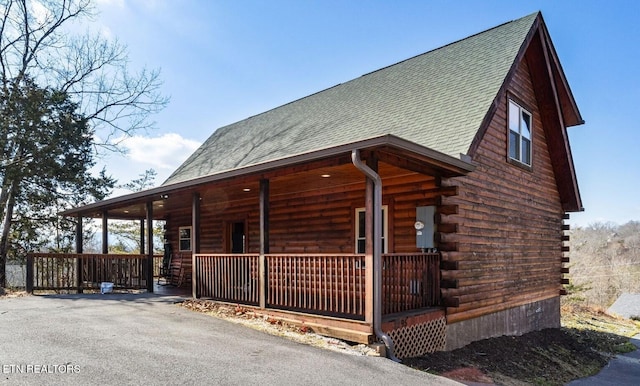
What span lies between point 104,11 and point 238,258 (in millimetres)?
16256

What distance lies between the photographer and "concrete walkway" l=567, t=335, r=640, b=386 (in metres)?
8.36

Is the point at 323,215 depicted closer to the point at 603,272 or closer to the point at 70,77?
the point at 70,77

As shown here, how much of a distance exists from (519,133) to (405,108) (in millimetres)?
2823

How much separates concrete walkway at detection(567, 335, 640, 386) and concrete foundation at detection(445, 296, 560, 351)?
1717 millimetres

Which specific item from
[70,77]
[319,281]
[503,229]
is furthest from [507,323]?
[70,77]

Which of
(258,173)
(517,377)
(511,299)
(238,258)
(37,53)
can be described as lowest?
(517,377)

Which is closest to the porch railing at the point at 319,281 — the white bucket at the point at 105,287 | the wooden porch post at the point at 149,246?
the wooden porch post at the point at 149,246

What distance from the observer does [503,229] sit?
988cm

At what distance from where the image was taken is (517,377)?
738 centimetres

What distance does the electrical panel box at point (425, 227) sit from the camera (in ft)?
27.6

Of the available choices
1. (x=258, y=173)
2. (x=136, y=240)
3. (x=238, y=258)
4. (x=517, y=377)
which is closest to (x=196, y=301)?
(x=238, y=258)

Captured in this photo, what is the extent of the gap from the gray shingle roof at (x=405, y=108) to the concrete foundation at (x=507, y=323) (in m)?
3.37

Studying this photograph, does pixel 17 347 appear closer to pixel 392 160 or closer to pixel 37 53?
pixel 392 160

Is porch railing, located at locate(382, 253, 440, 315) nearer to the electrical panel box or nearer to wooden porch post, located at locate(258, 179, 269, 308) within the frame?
the electrical panel box
